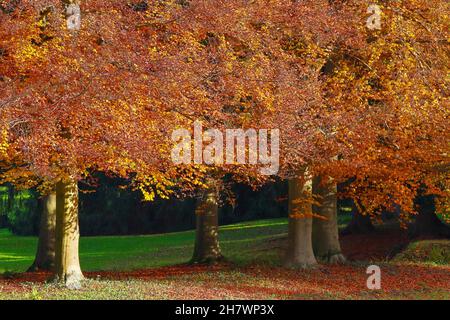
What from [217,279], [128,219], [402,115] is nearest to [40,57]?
[217,279]

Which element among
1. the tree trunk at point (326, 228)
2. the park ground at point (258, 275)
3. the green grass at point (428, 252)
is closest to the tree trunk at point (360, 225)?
the park ground at point (258, 275)

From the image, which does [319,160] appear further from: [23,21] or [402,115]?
[23,21]

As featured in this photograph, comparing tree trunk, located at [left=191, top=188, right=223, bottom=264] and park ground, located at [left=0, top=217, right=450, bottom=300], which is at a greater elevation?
tree trunk, located at [left=191, top=188, right=223, bottom=264]

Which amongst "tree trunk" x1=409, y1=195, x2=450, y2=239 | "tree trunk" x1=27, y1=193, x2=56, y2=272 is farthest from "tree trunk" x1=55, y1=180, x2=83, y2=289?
"tree trunk" x1=409, y1=195, x2=450, y2=239

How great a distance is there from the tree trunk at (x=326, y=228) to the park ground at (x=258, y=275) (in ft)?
2.85

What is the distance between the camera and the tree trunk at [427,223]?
35812 mm

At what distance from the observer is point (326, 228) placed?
29.1m

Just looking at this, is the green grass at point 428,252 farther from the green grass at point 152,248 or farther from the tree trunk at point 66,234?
the tree trunk at point 66,234

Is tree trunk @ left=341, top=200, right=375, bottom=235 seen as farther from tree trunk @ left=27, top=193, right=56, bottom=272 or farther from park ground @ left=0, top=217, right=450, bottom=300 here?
tree trunk @ left=27, top=193, right=56, bottom=272

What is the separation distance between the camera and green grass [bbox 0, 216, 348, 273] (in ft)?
126

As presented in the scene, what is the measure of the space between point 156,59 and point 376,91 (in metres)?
8.59

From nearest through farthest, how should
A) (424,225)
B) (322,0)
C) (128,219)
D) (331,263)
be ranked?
1. (322,0)
2. (331,263)
3. (424,225)
4. (128,219)

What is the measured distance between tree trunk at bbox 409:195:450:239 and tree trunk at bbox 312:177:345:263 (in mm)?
8259
